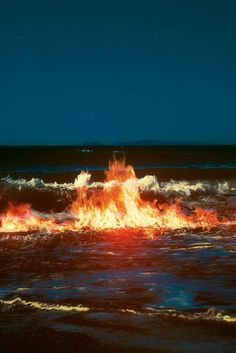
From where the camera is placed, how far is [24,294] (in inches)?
363

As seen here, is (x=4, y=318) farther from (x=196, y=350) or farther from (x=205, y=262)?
(x=205, y=262)

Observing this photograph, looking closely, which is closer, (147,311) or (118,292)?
(147,311)

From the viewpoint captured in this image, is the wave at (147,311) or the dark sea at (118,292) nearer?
the dark sea at (118,292)

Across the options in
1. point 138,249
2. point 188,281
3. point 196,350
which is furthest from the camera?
Answer: point 138,249

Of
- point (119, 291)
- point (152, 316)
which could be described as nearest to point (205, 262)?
point (119, 291)

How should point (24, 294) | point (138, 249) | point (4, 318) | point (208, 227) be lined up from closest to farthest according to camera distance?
point (4, 318) → point (24, 294) → point (138, 249) → point (208, 227)

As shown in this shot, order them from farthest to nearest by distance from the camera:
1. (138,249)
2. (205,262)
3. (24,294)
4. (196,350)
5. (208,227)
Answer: (208,227)
(138,249)
(205,262)
(24,294)
(196,350)

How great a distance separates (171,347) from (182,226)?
10.5 m

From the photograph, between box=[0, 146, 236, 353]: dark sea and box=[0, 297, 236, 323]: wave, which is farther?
box=[0, 297, 236, 323]: wave

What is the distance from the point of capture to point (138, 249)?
13414mm

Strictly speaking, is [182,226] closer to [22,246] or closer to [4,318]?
[22,246]

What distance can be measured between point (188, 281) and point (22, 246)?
215 inches

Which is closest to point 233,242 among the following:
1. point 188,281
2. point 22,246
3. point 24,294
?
point 188,281

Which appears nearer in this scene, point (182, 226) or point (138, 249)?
point (138, 249)
